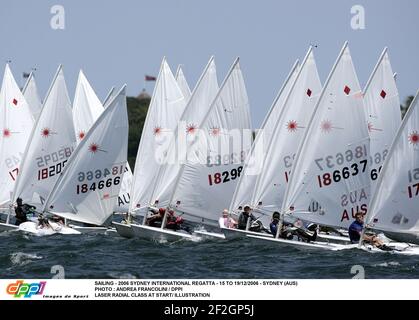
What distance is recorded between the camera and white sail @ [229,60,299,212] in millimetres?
33312

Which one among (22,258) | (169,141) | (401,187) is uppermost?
(169,141)

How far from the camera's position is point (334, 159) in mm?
29516

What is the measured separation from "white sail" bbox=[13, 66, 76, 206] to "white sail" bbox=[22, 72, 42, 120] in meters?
6.18

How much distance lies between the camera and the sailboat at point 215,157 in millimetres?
33812

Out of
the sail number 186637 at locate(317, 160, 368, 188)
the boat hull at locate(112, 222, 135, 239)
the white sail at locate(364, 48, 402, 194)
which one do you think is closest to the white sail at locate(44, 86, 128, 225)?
the boat hull at locate(112, 222, 135, 239)

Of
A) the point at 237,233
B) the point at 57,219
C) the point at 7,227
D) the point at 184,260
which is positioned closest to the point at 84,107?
the point at 57,219

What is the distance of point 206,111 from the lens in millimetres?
35375

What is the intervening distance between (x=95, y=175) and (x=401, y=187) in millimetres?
11148

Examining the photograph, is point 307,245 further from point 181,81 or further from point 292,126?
point 181,81

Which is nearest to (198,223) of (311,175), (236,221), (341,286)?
(236,221)

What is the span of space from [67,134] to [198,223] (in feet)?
20.5

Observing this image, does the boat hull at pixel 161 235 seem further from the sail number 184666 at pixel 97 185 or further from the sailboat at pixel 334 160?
the sailboat at pixel 334 160

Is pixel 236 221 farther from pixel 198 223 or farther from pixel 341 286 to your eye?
pixel 341 286
